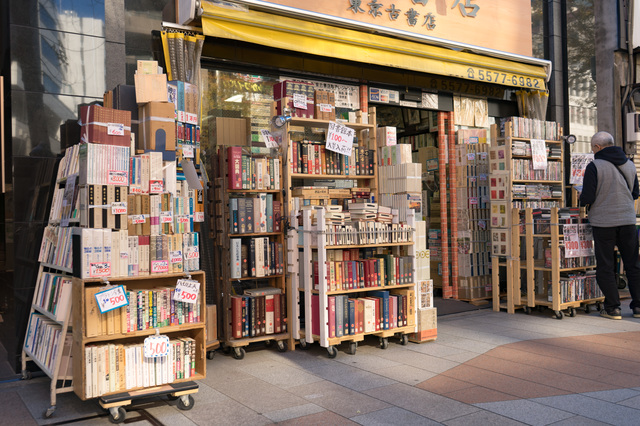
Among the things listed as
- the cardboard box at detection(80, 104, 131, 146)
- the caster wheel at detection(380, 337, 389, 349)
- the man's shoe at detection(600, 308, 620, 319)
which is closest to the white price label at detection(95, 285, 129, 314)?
the cardboard box at detection(80, 104, 131, 146)

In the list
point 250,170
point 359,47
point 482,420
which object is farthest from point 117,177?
point 359,47

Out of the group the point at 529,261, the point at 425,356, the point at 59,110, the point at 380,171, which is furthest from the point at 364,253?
the point at 59,110

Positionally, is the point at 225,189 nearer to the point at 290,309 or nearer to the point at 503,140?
the point at 290,309

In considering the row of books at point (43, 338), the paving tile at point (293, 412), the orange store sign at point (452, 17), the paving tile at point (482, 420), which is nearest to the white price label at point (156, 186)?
the row of books at point (43, 338)

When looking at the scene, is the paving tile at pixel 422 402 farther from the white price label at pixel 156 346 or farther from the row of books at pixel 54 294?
the row of books at pixel 54 294

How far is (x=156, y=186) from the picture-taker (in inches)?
177

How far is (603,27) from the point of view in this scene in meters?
10.9

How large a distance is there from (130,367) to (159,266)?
756 millimetres

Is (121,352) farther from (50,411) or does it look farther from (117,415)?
(50,411)

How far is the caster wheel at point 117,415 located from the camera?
398 centimetres

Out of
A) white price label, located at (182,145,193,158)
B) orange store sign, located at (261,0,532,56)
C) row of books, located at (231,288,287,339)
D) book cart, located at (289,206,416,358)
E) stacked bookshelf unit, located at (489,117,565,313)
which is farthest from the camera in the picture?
stacked bookshelf unit, located at (489,117,565,313)

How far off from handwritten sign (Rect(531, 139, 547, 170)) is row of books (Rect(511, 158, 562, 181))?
0.08 m

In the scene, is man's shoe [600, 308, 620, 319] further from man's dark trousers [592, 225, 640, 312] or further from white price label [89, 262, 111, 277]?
white price label [89, 262, 111, 277]

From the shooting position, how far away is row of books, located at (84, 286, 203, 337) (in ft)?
13.4
